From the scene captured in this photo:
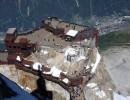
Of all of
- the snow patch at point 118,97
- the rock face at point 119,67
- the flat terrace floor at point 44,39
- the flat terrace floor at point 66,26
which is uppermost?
the flat terrace floor at point 66,26

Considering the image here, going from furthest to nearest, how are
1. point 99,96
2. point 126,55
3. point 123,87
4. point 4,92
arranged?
1. point 126,55
2. point 123,87
3. point 99,96
4. point 4,92

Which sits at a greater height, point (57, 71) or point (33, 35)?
point (33, 35)

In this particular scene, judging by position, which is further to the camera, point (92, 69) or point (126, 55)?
point (126, 55)

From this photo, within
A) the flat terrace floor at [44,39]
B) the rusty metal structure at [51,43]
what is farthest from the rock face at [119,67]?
the flat terrace floor at [44,39]

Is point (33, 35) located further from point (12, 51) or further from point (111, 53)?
point (111, 53)

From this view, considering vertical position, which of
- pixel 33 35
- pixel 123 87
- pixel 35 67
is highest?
pixel 33 35

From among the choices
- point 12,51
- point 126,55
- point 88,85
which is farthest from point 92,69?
point 126,55

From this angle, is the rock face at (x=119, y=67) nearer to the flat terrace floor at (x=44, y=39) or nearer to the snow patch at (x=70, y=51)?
the snow patch at (x=70, y=51)
